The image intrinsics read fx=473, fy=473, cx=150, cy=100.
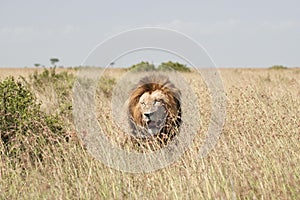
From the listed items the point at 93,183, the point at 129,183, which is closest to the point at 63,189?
the point at 93,183

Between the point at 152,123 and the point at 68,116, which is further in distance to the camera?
the point at 68,116

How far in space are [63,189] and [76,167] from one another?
29.4 inches

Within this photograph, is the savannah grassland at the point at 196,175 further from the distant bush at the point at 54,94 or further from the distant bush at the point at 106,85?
the distant bush at the point at 106,85

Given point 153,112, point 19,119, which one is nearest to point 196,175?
point 153,112

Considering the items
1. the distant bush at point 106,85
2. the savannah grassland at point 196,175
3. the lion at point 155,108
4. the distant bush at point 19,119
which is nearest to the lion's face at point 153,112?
the lion at point 155,108

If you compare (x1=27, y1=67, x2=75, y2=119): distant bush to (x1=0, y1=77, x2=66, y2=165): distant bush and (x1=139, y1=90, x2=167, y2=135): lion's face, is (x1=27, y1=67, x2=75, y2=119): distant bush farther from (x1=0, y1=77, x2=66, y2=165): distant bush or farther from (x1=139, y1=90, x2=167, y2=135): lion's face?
(x1=139, y1=90, x2=167, y2=135): lion's face

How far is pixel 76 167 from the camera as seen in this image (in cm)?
502

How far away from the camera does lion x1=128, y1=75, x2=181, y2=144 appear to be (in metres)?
5.45

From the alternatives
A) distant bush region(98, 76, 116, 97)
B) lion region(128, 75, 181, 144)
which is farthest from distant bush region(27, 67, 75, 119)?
lion region(128, 75, 181, 144)

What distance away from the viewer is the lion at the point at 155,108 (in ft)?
17.9

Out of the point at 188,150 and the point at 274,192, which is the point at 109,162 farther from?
the point at 274,192

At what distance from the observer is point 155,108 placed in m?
5.45

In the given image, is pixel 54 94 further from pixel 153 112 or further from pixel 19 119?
pixel 153 112

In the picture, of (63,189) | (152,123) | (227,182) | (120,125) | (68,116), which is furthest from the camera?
(68,116)
